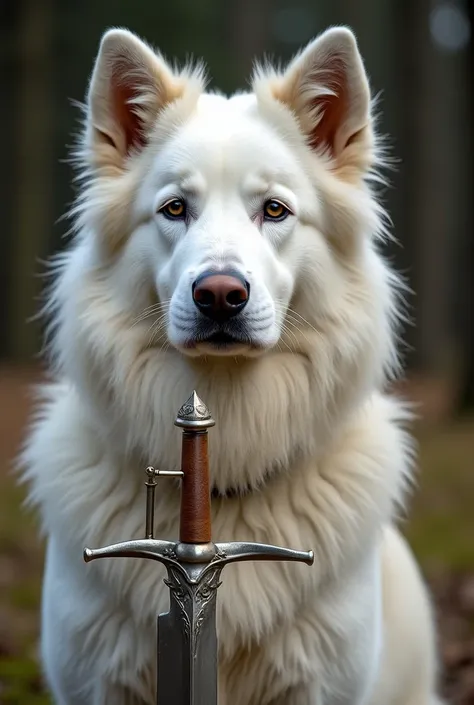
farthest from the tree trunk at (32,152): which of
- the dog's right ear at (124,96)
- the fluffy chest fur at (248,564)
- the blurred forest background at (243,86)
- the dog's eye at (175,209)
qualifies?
the dog's eye at (175,209)

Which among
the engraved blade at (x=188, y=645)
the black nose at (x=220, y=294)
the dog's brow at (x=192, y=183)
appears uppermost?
the dog's brow at (x=192, y=183)

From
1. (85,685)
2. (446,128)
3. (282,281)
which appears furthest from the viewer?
(446,128)

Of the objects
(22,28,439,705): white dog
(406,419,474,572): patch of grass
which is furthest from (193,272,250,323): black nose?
(406,419,474,572): patch of grass

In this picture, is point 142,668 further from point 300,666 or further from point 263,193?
point 263,193

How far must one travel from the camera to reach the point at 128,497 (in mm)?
Answer: 3066

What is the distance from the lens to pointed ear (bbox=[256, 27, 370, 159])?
299cm

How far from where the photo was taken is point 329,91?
121 inches

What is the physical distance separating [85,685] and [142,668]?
0.23 meters

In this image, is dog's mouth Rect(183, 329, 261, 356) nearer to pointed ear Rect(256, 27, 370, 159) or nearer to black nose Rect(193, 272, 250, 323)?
black nose Rect(193, 272, 250, 323)

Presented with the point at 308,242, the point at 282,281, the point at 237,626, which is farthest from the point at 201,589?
the point at 308,242

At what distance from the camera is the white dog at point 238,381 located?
293cm

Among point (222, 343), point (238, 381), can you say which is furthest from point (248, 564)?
point (222, 343)

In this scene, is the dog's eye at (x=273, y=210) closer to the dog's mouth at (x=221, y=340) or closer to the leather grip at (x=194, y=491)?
the dog's mouth at (x=221, y=340)

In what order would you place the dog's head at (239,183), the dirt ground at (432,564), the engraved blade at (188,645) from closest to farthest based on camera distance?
the engraved blade at (188,645)
the dog's head at (239,183)
the dirt ground at (432,564)
